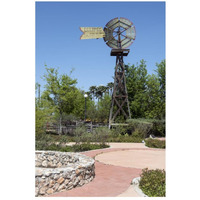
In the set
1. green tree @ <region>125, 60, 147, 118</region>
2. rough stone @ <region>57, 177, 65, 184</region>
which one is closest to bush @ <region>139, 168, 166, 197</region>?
rough stone @ <region>57, 177, 65, 184</region>

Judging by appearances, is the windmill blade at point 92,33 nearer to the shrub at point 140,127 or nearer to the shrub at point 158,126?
the shrub at point 140,127

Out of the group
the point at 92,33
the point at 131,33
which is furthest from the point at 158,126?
the point at 92,33

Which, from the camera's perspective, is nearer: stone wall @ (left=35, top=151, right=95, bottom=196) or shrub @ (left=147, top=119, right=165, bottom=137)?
stone wall @ (left=35, top=151, right=95, bottom=196)

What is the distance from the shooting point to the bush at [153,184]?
452cm

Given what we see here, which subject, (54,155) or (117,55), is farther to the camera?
(117,55)

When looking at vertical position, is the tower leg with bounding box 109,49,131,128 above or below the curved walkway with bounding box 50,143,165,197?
above

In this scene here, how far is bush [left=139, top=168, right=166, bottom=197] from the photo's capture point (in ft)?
14.8

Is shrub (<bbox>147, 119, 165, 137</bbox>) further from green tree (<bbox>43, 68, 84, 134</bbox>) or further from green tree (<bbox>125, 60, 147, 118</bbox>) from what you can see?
green tree (<bbox>43, 68, 84, 134</bbox>)

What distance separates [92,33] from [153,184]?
13.9 m

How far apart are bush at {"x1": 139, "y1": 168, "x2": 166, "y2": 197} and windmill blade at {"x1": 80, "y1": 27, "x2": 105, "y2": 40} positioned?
1294 cm
